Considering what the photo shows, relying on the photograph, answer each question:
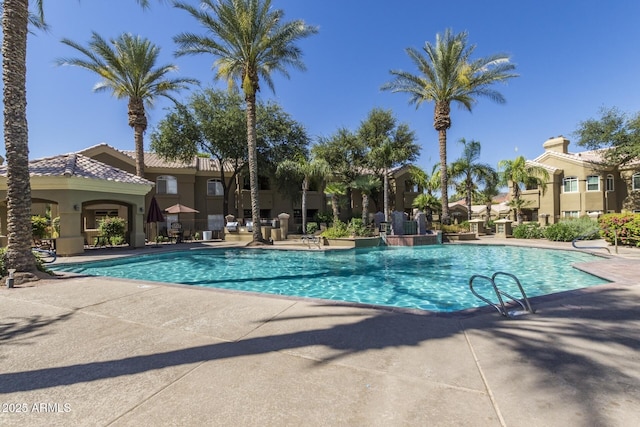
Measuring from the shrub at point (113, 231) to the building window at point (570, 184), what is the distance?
1705 inches

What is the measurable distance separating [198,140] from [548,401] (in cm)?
2908

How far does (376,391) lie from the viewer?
9.25 feet

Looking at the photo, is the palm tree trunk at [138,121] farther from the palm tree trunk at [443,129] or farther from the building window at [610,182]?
the building window at [610,182]

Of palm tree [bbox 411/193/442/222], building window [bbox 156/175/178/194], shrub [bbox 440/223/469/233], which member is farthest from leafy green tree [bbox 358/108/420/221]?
building window [bbox 156/175/178/194]

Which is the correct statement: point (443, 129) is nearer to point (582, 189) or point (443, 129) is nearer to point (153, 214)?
point (582, 189)

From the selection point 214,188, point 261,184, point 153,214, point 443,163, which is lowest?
point 153,214

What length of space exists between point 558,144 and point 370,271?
123ft

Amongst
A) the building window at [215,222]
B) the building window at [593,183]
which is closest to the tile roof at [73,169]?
the building window at [215,222]

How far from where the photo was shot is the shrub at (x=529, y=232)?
21078 mm

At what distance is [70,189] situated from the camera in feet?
51.1

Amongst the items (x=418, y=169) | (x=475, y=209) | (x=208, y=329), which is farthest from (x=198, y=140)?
(x=475, y=209)

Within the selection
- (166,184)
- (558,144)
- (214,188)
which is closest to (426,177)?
(558,144)

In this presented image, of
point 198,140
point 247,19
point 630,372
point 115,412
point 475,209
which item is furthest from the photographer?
point 475,209

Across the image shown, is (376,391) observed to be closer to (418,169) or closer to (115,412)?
(115,412)
